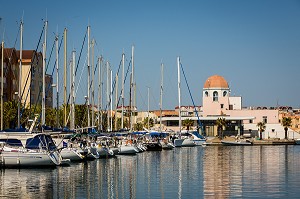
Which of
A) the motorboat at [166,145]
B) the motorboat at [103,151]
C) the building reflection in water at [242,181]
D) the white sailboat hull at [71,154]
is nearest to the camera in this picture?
the building reflection in water at [242,181]

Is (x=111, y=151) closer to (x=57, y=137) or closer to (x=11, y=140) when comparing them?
(x=57, y=137)

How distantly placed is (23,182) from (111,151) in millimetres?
34789

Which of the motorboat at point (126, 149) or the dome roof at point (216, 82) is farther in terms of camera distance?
the dome roof at point (216, 82)

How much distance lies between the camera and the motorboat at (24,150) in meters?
57.7

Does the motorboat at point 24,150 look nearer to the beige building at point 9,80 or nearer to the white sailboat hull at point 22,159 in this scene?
the white sailboat hull at point 22,159

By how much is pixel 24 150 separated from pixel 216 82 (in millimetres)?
141468

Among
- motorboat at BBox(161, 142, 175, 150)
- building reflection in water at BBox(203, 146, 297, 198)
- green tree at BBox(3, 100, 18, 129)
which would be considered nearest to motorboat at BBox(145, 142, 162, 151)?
motorboat at BBox(161, 142, 175, 150)

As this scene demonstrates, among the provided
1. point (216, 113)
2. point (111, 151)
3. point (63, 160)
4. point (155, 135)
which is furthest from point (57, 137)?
point (216, 113)

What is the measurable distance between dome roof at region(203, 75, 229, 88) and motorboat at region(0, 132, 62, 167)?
139 metres

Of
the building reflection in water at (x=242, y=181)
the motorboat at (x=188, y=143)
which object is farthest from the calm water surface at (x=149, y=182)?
the motorboat at (x=188, y=143)

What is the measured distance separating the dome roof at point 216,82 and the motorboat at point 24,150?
139451 mm

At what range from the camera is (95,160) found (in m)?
74.9

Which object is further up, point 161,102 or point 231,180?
point 161,102

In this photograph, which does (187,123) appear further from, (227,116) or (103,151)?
(103,151)
